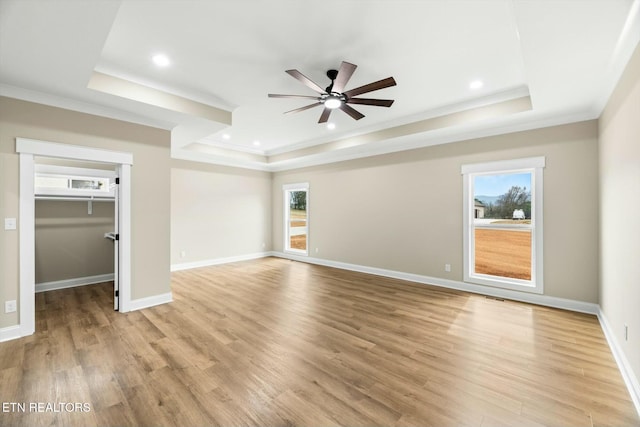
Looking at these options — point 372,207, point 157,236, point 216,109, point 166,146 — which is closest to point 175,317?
point 157,236

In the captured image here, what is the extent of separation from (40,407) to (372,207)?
5334 millimetres

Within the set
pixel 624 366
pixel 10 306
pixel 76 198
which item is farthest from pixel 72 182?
pixel 624 366

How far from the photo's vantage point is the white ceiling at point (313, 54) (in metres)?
2.04

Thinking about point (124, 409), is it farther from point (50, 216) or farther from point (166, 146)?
point (50, 216)

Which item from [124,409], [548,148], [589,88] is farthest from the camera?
[548,148]

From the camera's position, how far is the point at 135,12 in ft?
7.25

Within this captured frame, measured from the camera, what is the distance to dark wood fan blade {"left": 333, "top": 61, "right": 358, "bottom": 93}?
97.0 inches

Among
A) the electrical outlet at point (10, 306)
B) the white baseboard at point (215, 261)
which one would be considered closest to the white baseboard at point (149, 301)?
the electrical outlet at point (10, 306)

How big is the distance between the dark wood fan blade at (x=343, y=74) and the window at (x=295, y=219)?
461cm

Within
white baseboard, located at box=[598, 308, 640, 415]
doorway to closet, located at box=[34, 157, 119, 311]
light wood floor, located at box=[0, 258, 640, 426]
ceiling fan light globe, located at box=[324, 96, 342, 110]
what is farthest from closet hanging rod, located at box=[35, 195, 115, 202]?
white baseboard, located at box=[598, 308, 640, 415]

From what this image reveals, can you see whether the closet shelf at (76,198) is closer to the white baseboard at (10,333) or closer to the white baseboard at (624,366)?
the white baseboard at (10,333)

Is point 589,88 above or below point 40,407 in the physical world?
above

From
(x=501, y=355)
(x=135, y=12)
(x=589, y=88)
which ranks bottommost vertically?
(x=501, y=355)

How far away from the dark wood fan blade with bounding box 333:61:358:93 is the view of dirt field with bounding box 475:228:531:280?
3.49 meters
